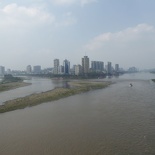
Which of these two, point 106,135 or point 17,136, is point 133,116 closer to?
point 106,135

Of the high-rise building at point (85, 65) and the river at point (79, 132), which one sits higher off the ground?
the high-rise building at point (85, 65)

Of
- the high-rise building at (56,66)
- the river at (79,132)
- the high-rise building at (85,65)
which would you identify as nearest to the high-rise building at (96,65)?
the high-rise building at (56,66)

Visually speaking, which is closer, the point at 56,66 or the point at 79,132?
the point at 79,132

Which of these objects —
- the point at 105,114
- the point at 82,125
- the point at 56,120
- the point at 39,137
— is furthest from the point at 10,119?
the point at 105,114

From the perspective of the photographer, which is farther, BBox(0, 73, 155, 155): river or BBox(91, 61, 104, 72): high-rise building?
BBox(91, 61, 104, 72): high-rise building

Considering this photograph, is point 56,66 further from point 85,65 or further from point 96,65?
point 96,65

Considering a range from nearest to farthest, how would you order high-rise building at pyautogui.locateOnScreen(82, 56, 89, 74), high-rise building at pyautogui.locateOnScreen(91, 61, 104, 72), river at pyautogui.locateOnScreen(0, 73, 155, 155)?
river at pyautogui.locateOnScreen(0, 73, 155, 155) → high-rise building at pyautogui.locateOnScreen(82, 56, 89, 74) → high-rise building at pyautogui.locateOnScreen(91, 61, 104, 72)

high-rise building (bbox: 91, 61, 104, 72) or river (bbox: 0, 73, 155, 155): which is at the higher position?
high-rise building (bbox: 91, 61, 104, 72)

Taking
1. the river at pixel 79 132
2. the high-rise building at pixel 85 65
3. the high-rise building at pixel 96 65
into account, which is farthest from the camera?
the high-rise building at pixel 96 65

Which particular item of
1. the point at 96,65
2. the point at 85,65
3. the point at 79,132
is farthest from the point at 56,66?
the point at 79,132

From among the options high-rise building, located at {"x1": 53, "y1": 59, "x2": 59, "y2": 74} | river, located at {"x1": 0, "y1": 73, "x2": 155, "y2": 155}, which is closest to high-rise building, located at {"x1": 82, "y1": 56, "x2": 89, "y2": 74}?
high-rise building, located at {"x1": 53, "y1": 59, "x2": 59, "y2": 74}

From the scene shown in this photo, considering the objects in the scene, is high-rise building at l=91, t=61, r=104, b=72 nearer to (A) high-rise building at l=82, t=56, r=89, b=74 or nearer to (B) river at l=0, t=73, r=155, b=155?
(A) high-rise building at l=82, t=56, r=89, b=74

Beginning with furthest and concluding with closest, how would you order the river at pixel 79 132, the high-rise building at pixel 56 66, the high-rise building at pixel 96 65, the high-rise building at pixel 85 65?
the high-rise building at pixel 96 65 < the high-rise building at pixel 56 66 < the high-rise building at pixel 85 65 < the river at pixel 79 132

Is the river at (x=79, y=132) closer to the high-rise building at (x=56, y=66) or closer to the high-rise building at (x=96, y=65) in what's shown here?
the high-rise building at (x=56, y=66)
